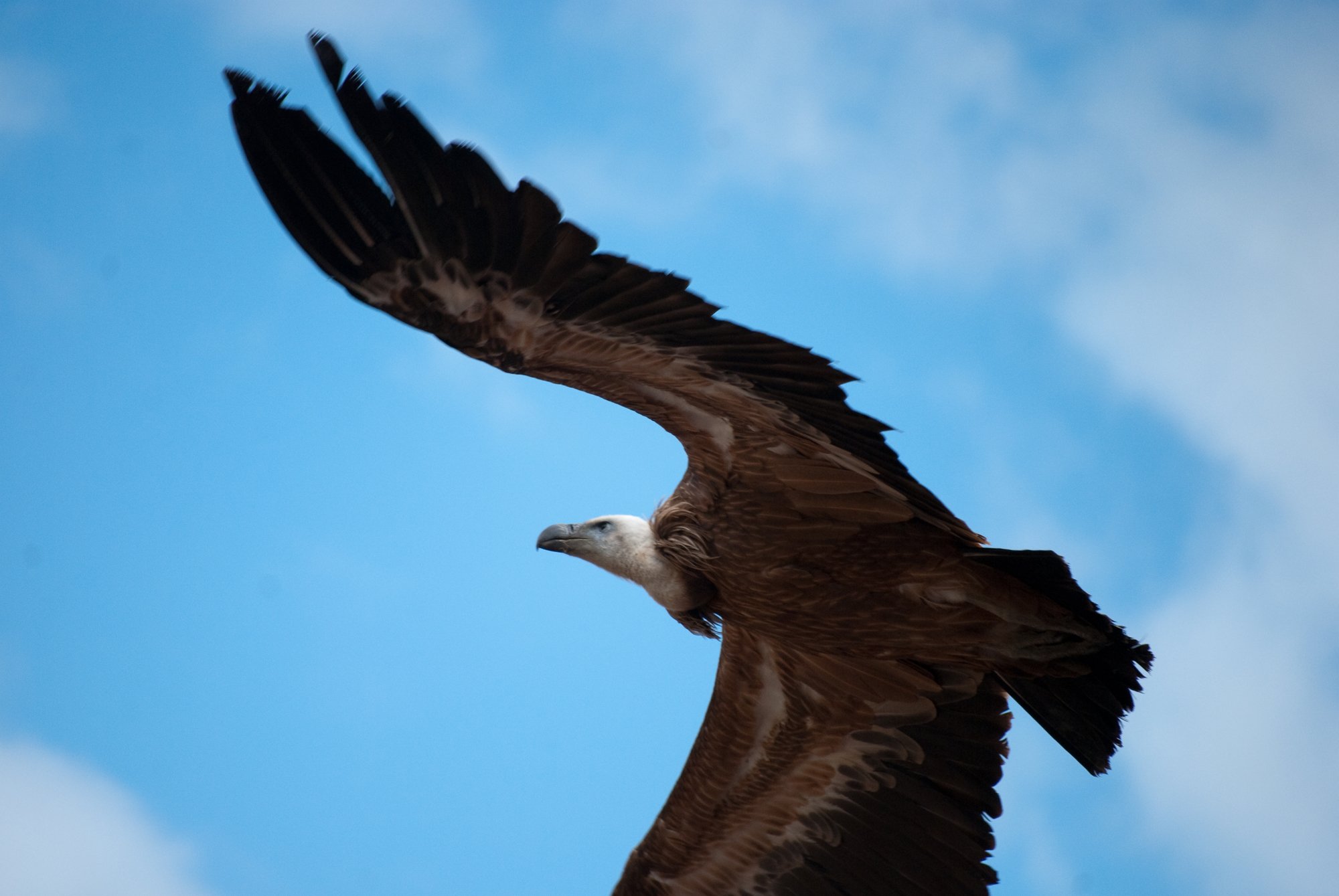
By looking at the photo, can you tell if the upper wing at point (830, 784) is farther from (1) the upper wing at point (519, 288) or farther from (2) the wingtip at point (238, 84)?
(2) the wingtip at point (238, 84)

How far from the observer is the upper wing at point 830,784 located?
8.00 metres

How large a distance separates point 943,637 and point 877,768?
4.10 feet

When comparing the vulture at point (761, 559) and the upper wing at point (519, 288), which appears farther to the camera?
the vulture at point (761, 559)

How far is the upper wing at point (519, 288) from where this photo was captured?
5.54 meters

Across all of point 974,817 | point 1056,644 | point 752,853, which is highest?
point 1056,644

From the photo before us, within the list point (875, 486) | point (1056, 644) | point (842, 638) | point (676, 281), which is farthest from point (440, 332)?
point (1056, 644)

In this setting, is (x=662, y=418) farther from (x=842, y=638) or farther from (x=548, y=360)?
(x=842, y=638)

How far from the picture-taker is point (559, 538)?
26.1 ft

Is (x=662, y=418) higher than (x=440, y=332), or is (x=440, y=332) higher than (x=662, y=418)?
(x=662, y=418)

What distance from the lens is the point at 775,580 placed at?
718 cm

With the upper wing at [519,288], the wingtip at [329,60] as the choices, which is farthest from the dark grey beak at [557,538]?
the wingtip at [329,60]

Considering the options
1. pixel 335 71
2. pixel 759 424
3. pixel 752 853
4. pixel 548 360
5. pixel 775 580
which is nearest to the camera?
pixel 335 71

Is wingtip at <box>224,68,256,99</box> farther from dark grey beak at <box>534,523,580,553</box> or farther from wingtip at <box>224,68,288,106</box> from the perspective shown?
dark grey beak at <box>534,523,580,553</box>

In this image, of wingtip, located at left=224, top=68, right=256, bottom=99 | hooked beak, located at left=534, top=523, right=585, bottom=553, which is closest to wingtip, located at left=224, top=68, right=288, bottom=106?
wingtip, located at left=224, top=68, right=256, bottom=99
